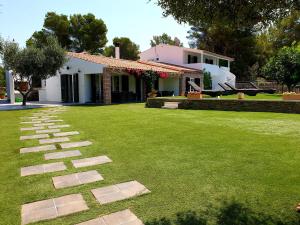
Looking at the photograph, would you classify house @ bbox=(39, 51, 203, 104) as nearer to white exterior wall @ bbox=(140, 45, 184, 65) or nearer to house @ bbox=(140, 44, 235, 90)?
house @ bbox=(140, 44, 235, 90)

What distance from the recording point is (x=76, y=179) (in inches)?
164

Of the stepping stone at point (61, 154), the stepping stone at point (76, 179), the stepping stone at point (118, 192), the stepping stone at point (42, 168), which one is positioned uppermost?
the stepping stone at point (61, 154)

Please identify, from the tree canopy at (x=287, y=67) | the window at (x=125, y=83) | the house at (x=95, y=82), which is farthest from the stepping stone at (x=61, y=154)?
the tree canopy at (x=287, y=67)

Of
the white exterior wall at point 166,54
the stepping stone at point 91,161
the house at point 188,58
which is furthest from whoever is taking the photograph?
the white exterior wall at point 166,54

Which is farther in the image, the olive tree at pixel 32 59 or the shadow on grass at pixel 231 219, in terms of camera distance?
the olive tree at pixel 32 59

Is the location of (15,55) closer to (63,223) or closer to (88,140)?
(88,140)

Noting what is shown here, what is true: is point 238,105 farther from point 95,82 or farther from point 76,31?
point 76,31

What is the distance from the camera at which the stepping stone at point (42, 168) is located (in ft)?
14.8

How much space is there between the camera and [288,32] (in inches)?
1673

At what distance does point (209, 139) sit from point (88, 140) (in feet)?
9.79

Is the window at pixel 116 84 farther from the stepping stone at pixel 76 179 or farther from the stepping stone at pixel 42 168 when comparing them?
the stepping stone at pixel 76 179

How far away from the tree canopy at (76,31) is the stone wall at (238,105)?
2141 centimetres

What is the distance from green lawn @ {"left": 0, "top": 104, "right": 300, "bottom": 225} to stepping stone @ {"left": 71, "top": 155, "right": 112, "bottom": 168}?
0.13 metres

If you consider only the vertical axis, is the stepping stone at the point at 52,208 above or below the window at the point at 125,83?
below
